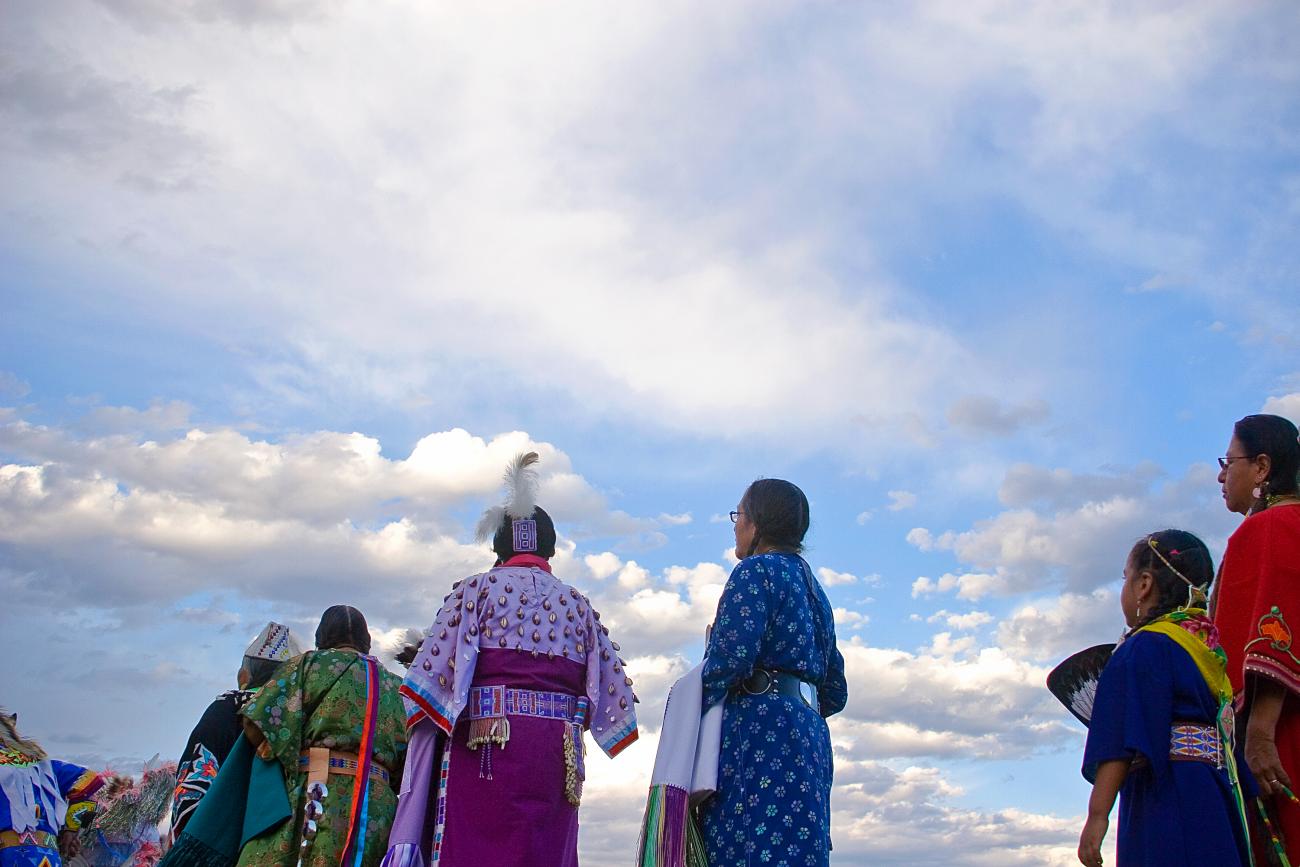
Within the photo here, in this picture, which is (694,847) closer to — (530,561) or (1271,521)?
(530,561)

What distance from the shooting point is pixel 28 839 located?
21.0 ft

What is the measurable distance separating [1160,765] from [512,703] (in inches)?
102

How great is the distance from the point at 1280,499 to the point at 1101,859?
1.62 meters

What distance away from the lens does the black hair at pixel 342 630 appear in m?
6.23

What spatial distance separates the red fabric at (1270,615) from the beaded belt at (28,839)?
5.75 m

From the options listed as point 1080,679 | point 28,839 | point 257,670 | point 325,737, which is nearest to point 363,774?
point 325,737

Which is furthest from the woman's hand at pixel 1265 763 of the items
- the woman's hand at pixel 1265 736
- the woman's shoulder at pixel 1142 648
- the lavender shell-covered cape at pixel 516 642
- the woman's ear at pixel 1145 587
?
the lavender shell-covered cape at pixel 516 642

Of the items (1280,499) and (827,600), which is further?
(827,600)

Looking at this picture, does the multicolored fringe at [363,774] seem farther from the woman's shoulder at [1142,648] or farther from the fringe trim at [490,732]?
the woman's shoulder at [1142,648]

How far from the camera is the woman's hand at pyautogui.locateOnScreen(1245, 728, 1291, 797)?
429cm

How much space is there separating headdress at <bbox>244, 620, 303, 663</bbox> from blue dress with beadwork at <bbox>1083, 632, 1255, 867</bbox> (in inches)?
179

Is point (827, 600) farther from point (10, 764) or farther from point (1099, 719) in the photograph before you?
point (10, 764)

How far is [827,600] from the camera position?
5262 mm

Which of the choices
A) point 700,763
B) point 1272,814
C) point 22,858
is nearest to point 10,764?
point 22,858
